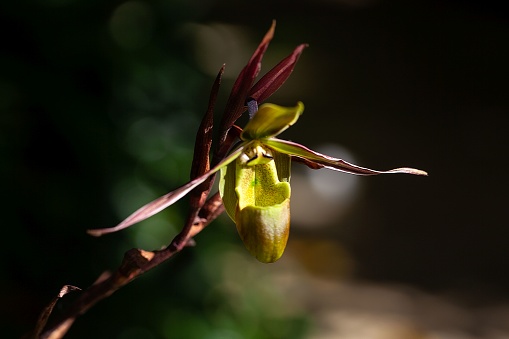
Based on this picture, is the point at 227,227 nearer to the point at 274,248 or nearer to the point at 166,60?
the point at 166,60

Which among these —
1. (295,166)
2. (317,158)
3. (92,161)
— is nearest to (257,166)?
(317,158)

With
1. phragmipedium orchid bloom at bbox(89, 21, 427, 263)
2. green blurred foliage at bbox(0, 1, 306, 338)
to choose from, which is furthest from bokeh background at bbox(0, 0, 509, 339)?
phragmipedium orchid bloom at bbox(89, 21, 427, 263)

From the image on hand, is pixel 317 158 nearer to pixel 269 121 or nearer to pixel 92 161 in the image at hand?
pixel 269 121

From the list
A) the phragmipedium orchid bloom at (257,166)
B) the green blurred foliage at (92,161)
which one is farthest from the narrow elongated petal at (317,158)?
the green blurred foliage at (92,161)

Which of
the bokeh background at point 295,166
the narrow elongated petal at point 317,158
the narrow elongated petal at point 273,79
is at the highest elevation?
the narrow elongated petal at point 273,79

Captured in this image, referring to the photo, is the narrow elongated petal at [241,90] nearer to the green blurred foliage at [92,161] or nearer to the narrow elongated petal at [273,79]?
the narrow elongated petal at [273,79]

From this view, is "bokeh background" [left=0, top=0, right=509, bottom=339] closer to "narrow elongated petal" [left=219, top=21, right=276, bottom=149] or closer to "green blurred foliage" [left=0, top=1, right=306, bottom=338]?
"green blurred foliage" [left=0, top=1, right=306, bottom=338]

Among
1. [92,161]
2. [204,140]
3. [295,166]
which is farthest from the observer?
[295,166]
